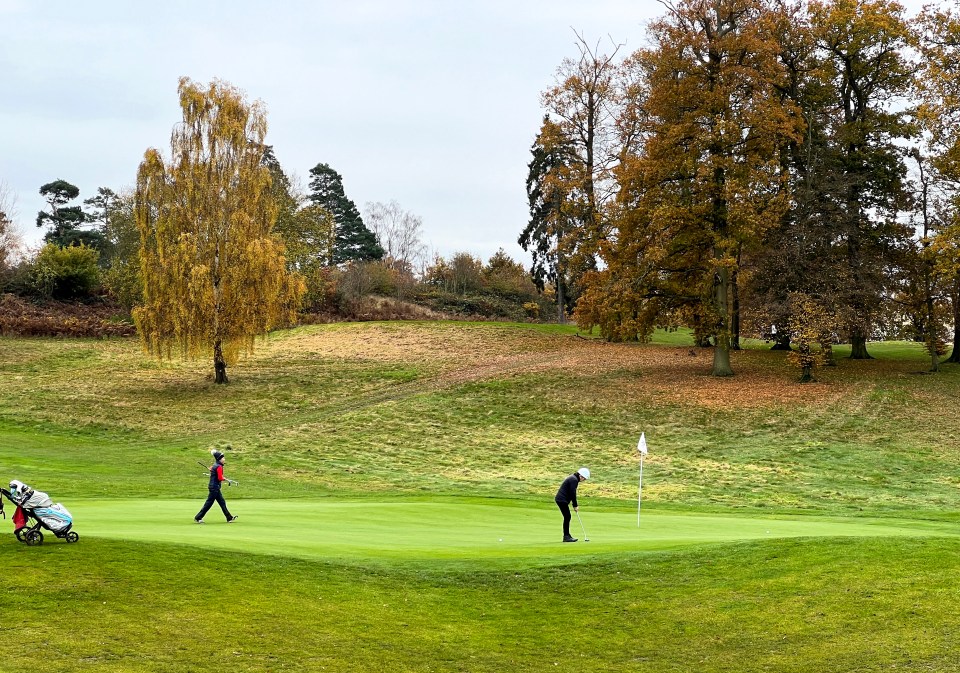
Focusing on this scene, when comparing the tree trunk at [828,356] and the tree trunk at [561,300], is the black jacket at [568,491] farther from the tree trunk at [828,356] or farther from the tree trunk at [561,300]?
the tree trunk at [561,300]

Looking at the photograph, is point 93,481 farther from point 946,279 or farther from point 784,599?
point 946,279

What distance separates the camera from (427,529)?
806 inches

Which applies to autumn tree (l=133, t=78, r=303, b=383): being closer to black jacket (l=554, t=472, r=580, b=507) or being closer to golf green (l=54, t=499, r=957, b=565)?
golf green (l=54, t=499, r=957, b=565)

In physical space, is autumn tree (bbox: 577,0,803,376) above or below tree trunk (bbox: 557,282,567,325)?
above

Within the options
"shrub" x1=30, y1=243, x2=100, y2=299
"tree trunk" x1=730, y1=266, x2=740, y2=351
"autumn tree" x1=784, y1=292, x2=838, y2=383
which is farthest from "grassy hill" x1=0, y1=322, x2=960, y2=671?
"shrub" x1=30, y1=243, x2=100, y2=299

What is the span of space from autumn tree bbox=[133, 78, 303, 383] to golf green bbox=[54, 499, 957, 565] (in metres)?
22.9

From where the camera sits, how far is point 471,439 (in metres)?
40.9

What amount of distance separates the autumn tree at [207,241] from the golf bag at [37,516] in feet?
109

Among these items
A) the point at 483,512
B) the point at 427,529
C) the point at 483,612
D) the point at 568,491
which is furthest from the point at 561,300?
the point at 483,612

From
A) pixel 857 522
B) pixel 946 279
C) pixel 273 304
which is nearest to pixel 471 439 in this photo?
pixel 273 304

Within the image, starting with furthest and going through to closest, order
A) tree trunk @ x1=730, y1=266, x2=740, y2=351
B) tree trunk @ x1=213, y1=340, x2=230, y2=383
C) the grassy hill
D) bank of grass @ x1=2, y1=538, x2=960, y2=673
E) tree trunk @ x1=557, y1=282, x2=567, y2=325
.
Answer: tree trunk @ x1=557, y1=282, x2=567, y2=325, tree trunk @ x1=213, y1=340, x2=230, y2=383, tree trunk @ x1=730, y1=266, x2=740, y2=351, the grassy hill, bank of grass @ x1=2, y1=538, x2=960, y2=673

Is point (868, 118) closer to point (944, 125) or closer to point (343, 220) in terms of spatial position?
point (944, 125)

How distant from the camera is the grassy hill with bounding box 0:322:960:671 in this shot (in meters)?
12.6

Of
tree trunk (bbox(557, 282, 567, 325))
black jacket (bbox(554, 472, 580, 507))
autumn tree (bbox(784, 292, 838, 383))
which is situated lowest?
black jacket (bbox(554, 472, 580, 507))
